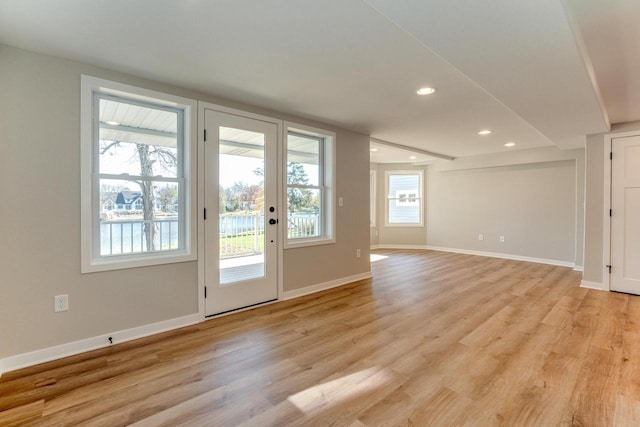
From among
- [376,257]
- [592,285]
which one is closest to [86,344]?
[376,257]

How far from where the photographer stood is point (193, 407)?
1.73m

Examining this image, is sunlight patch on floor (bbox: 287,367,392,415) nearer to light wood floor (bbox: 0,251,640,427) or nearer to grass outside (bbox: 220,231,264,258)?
light wood floor (bbox: 0,251,640,427)

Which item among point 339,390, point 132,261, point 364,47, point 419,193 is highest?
point 364,47

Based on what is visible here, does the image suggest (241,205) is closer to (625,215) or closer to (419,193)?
(625,215)

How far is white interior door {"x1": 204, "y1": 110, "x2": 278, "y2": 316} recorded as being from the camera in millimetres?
3070

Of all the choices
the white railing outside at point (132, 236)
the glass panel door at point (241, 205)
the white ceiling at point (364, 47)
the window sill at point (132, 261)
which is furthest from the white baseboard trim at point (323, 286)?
the white ceiling at point (364, 47)

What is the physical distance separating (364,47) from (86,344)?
3.09 m

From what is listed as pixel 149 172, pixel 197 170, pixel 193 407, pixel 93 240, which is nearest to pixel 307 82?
pixel 197 170

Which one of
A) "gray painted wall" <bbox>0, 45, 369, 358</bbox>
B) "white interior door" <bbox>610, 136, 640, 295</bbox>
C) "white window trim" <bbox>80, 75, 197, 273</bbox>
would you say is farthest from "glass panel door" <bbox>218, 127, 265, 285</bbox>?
"white interior door" <bbox>610, 136, 640, 295</bbox>

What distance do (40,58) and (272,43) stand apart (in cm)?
172

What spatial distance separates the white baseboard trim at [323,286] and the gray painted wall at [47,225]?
4.95 feet

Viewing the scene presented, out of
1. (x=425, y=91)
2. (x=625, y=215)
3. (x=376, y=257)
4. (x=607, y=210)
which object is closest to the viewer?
(x=425, y=91)

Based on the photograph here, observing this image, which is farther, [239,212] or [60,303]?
[239,212]

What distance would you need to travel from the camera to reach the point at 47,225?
2.25 m
